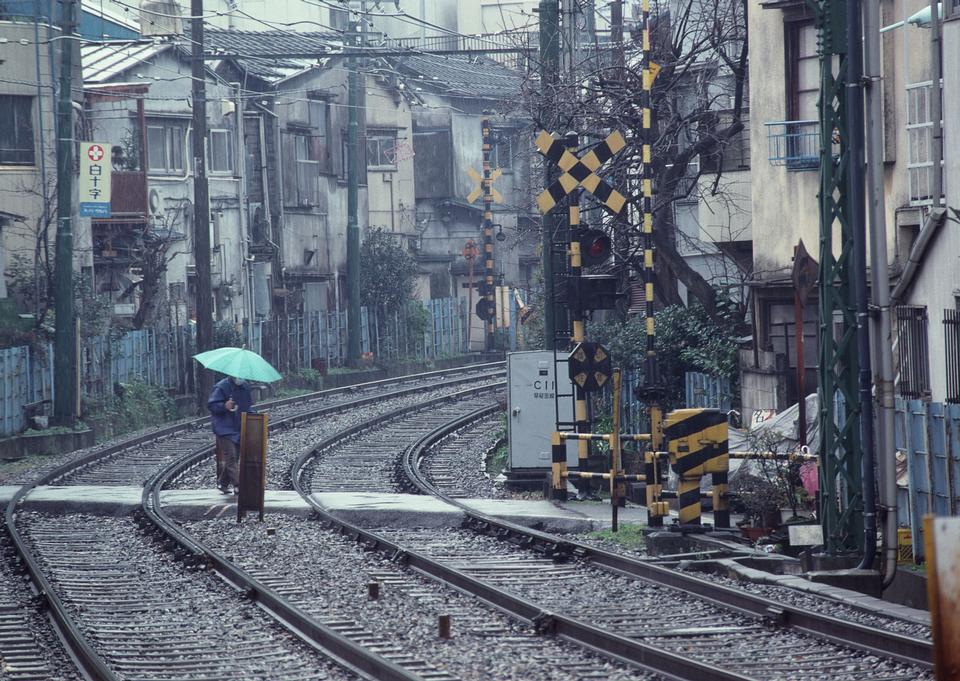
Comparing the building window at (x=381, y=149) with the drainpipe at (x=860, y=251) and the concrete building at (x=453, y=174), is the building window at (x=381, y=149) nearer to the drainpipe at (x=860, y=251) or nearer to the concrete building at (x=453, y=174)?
the concrete building at (x=453, y=174)

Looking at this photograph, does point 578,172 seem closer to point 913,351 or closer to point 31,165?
point 913,351

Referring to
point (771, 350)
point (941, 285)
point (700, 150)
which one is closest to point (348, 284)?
point (700, 150)

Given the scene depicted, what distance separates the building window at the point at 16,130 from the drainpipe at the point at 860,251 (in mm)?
23067

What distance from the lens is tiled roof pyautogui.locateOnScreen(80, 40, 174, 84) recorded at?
119ft

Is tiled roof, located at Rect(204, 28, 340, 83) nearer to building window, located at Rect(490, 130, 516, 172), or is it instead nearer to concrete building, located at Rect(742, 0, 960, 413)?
building window, located at Rect(490, 130, 516, 172)

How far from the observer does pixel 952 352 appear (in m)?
14.2

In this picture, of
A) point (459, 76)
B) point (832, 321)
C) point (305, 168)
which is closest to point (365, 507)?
point (832, 321)

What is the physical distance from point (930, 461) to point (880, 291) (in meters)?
1.52

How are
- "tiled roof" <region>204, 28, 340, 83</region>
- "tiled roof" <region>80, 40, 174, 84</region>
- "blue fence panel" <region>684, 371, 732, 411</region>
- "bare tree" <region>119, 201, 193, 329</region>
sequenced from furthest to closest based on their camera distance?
"tiled roof" <region>204, 28, 340, 83</region> < "tiled roof" <region>80, 40, 174, 84</region> < "bare tree" <region>119, 201, 193, 329</region> < "blue fence panel" <region>684, 371, 732, 411</region>

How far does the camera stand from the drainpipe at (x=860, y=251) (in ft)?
40.0

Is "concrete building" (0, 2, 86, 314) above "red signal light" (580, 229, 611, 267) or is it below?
above

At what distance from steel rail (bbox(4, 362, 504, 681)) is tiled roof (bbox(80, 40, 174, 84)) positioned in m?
9.06

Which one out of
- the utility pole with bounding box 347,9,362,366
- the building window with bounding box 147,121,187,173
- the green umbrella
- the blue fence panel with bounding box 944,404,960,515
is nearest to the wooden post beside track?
the green umbrella

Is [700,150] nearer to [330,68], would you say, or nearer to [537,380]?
[537,380]
